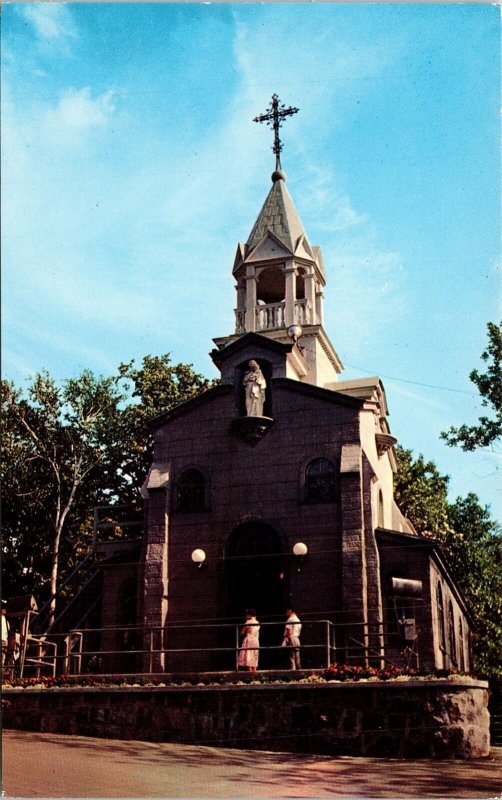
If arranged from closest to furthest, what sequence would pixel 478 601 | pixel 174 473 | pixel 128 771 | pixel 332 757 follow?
1. pixel 128 771
2. pixel 332 757
3. pixel 174 473
4. pixel 478 601

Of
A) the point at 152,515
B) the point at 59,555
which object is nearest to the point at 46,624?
the point at 59,555

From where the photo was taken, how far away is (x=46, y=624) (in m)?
32.0

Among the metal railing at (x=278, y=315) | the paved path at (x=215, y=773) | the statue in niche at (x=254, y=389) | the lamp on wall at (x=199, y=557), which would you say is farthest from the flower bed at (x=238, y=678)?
the metal railing at (x=278, y=315)

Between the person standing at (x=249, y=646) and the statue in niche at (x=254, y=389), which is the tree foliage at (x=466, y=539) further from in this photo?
Answer: the person standing at (x=249, y=646)

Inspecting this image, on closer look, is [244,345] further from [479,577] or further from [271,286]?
[479,577]

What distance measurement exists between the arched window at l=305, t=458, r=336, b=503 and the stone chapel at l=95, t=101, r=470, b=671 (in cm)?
4

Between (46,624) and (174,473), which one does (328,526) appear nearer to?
(174,473)

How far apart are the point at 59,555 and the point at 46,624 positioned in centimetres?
662

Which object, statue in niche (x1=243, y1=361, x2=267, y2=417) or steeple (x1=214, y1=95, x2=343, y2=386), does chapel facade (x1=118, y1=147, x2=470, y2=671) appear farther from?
steeple (x1=214, y1=95, x2=343, y2=386)

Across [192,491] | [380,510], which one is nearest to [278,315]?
[380,510]

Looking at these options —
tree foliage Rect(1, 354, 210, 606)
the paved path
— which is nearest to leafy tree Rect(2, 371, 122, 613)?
tree foliage Rect(1, 354, 210, 606)

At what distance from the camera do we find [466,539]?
39.2 m

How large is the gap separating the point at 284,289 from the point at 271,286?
1.72ft

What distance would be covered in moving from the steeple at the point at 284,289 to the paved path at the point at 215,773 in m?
16.3
